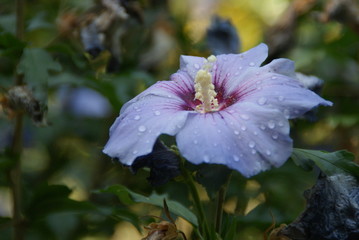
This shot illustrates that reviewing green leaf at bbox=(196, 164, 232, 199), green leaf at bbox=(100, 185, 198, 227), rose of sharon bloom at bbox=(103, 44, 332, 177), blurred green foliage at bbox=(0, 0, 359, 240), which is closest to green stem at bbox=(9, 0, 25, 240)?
blurred green foliage at bbox=(0, 0, 359, 240)

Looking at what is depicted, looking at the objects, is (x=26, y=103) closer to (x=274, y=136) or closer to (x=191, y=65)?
(x=191, y=65)

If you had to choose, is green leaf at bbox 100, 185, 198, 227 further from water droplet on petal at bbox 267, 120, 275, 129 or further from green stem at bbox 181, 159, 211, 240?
water droplet on petal at bbox 267, 120, 275, 129

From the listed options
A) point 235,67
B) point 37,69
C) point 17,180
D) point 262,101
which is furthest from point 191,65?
point 17,180

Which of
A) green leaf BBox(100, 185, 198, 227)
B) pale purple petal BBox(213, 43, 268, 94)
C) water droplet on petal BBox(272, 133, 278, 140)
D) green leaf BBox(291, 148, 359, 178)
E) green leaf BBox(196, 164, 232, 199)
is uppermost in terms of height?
water droplet on petal BBox(272, 133, 278, 140)

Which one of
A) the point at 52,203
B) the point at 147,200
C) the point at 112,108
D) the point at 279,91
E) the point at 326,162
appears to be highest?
the point at 279,91

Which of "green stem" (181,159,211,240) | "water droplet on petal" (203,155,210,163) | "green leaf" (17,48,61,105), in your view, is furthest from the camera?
"green leaf" (17,48,61,105)

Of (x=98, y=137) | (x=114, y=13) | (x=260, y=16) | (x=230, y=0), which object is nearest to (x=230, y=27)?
(x=114, y=13)

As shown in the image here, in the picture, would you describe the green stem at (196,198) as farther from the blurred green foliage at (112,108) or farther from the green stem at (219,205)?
the blurred green foliage at (112,108)
